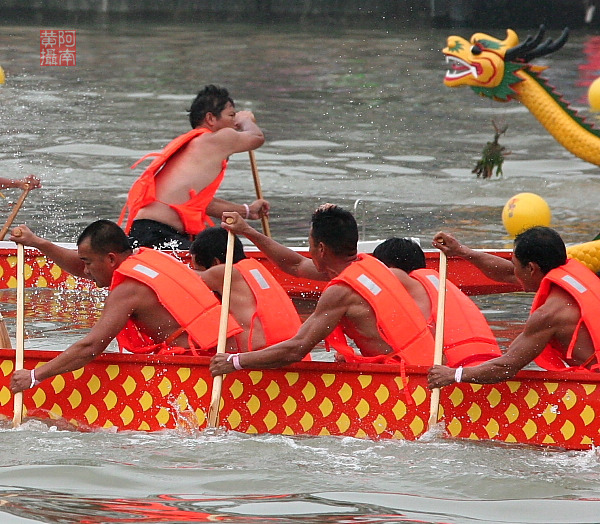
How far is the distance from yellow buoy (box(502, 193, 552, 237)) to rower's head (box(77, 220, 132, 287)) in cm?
532

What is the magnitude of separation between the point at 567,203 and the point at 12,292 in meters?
5.66

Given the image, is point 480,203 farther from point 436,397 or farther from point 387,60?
point 387,60

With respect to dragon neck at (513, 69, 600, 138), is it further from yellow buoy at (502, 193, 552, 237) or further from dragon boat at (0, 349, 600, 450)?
dragon boat at (0, 349, 600, 450)

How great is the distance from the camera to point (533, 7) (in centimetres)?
2648

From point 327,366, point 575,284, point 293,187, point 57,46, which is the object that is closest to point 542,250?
point 575,284

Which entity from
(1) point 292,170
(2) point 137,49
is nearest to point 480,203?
(1) point 292,170

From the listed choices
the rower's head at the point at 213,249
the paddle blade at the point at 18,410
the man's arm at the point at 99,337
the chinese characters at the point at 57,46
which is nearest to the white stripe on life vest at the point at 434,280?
the rower's head at the point at 213,249

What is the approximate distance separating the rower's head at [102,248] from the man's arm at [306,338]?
28.6 inches

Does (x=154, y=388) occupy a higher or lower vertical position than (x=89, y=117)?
lower

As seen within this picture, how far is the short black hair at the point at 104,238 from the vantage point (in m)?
5.91

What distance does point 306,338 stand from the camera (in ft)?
18.4

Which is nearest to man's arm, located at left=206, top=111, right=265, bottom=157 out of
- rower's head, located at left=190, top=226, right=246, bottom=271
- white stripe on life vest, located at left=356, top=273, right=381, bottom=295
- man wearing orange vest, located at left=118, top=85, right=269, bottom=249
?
man wearing orange vest, located at left=118, top=85, right=269, bottom=249

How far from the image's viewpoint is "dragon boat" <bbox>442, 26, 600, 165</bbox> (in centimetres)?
1129

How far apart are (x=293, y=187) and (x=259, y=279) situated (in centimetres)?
703
